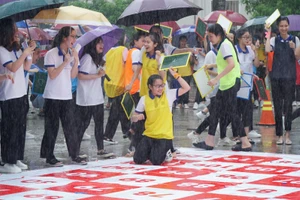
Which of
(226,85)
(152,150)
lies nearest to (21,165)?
(152,150)

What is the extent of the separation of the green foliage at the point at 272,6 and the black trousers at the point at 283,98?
1590 centimetres

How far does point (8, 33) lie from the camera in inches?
438

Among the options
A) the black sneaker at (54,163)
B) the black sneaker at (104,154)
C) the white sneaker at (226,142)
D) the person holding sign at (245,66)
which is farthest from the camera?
the person holding sign at (245,66)

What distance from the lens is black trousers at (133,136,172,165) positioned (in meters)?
11.8

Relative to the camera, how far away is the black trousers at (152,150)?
464 inches

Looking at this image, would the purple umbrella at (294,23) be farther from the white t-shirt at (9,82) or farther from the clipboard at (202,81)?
the white t-shirt at (9,82)

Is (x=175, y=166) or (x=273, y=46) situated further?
(x=273, y=46)

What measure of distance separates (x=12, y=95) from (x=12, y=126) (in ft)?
1.27

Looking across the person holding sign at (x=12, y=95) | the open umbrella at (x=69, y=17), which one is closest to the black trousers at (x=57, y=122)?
the person holding sign at (x=12, y=95)

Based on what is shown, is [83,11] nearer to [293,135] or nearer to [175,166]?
[175,166]

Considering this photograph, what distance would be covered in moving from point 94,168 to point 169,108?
4.22 ft

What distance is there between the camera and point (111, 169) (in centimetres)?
1147

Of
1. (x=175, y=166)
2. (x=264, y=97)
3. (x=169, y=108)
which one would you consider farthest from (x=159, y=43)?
(x=264, y=97)

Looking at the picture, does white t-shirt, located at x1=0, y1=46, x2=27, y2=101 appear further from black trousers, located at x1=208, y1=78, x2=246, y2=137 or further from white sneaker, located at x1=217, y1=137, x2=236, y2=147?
white sneaker, located at x1=217, y1=137, x2=236, y2=147
